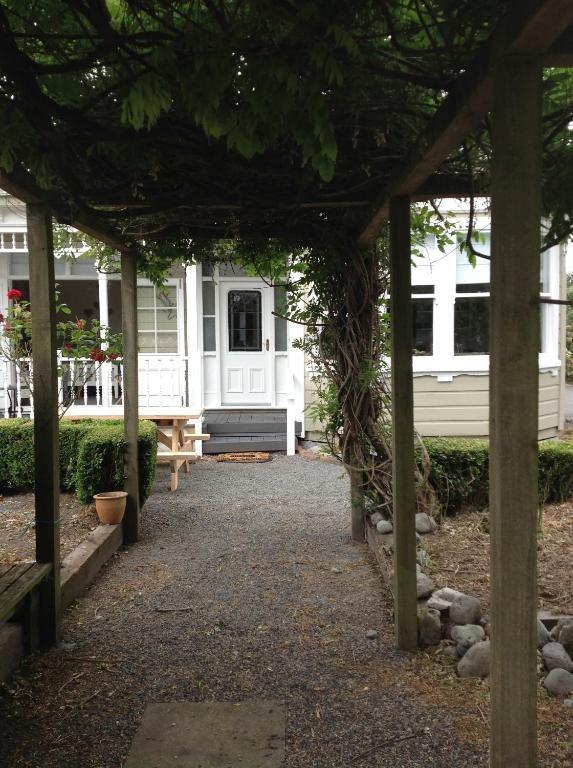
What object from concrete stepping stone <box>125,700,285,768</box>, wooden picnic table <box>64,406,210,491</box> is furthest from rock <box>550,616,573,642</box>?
wooden picnic table <box>64,406,210,491</box>

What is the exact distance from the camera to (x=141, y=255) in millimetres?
6289

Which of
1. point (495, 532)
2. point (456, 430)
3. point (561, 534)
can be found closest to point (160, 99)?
point (495, 532)

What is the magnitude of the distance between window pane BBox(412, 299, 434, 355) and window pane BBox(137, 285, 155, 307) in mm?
4506

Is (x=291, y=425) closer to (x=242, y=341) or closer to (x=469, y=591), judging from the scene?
(x=242, y=341)

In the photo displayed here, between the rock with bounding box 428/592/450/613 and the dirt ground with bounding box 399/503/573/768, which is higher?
the rock with bounding box 428/592/450/613

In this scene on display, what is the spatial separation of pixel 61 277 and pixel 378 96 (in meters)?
10.3

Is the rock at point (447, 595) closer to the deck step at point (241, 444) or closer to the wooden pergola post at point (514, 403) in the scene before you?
the wooden pergola post at point (514, 403)

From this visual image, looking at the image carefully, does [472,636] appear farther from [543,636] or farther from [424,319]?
[424,319]

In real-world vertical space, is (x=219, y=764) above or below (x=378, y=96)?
below

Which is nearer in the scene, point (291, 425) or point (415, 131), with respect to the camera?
point (415, 131)

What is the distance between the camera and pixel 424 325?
10906mm

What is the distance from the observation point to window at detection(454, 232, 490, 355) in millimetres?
10805

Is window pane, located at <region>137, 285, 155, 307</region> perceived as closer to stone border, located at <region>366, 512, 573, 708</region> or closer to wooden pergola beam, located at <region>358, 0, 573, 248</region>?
stone border, located at <region>366, 512, 573, 708</region>

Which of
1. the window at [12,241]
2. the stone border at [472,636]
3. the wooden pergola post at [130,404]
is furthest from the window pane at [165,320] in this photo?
the stone border at [472,636]
